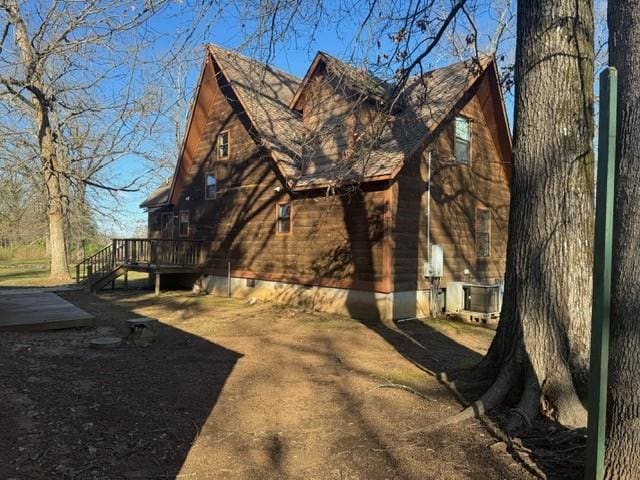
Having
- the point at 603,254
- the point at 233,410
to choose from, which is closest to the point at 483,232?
the point at 233,410

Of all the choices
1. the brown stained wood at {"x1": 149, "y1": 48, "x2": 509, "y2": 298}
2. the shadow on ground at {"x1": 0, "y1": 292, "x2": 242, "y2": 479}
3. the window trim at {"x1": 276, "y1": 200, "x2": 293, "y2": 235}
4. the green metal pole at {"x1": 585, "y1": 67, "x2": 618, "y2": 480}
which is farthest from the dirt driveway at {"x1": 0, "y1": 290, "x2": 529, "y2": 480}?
the window trim at {"x1": 276, "y1": 200, "x2": 293, "y2": 235}

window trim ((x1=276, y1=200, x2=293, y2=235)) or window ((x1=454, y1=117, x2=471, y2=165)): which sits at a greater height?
window ((x1=454, y1=117, x2=471, y2=165))

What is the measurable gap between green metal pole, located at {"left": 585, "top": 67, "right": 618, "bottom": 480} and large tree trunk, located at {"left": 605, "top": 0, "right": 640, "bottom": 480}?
20 cm

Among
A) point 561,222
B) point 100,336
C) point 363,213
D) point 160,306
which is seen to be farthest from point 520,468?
point 160,306

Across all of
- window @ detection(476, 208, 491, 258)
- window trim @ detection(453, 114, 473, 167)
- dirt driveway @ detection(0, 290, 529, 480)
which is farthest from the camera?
window @ detection(476, 208, 491, 258)

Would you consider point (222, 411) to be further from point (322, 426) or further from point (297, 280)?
point (297, 280)

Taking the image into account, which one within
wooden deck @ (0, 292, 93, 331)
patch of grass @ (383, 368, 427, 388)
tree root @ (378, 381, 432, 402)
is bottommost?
patch of grass @ (383, 368, 427, 388)

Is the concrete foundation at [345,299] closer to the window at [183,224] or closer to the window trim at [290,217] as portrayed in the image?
the window trim at [290,217]

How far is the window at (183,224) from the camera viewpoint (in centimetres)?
2052

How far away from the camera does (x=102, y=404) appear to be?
538cm

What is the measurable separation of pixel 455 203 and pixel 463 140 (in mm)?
2111

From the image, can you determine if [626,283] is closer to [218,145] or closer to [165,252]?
[218,145]

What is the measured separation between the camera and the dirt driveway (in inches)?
155

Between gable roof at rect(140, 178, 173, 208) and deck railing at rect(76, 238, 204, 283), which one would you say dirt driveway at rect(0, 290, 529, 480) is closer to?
deck railing at rect(76, 238, 204, 283)
